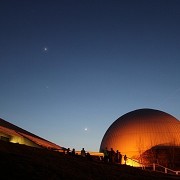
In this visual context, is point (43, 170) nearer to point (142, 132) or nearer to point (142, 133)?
point (142, 133)

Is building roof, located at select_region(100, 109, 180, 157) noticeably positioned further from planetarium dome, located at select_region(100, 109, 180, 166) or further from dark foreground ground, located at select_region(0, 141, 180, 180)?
dark foreground ground, located at select_region(0, 141, 180, 180)

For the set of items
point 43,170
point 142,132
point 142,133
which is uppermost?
point 142,132

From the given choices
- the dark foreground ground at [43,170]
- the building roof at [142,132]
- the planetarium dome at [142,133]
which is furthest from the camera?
the building roof at [142,132]

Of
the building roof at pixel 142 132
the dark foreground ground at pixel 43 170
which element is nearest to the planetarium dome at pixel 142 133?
the building roof at pixel 142 132

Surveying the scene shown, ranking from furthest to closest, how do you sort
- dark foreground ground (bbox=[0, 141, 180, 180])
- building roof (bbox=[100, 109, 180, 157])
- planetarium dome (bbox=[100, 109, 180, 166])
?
building roof (bbox=[100, 109, 180, 157]) → planetarium dome (bbox=[100, 109, 180, 166]) → dark foreground ground (bbox=[0, 141, 180, 180])

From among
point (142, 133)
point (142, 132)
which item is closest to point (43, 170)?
point (142, 133)

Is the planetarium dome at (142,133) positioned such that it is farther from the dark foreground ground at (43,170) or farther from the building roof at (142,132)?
the dark foreground ground at (43,170)

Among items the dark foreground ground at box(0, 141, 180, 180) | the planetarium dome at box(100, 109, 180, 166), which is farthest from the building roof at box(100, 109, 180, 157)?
the dark foreground ground at box(0, 141, 180, 180)

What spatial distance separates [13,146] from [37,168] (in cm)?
574

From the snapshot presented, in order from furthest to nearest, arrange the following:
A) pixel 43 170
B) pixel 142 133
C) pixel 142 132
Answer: pixel 142 132
pixel 142 133
pixel 43 170

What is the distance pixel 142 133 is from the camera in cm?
5478

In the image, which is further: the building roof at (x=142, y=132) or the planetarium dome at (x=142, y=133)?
the building roof at (x=142, y=132)

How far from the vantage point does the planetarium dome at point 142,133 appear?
175ft

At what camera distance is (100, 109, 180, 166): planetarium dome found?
53.4 meters
